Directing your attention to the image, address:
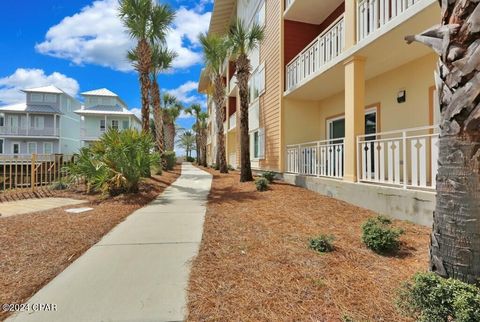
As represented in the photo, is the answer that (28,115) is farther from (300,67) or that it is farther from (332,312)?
(332,312)

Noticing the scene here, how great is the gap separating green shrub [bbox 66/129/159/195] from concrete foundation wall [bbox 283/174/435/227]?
600 centimetres

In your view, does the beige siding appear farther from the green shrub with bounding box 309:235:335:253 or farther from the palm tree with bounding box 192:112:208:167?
the palm tree with bounding box 192:112:208:167

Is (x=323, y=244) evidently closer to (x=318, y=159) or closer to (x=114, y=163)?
(x=318, y=159)

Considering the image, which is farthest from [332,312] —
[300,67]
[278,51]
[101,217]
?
[278,51]

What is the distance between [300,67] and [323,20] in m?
2.97

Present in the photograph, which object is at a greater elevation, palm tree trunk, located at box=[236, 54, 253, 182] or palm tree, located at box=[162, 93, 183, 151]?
palm tree, located at box=[162, 93, 183, 151]

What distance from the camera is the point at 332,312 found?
106 inches

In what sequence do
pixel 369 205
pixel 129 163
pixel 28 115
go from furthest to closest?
pixel 28 115
pixel 129 163
pixel 369 205

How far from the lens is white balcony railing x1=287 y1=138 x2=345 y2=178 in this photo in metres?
8.54

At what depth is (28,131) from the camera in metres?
34.8

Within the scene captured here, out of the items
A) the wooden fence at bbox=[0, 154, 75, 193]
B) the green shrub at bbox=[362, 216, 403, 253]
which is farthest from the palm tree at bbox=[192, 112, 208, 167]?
the green shrub at bbox=[362, 216, 403, 253]

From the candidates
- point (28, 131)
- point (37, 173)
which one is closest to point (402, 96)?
point (37, 173)

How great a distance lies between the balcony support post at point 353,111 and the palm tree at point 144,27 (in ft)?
28.4

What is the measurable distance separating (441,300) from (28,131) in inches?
1684
